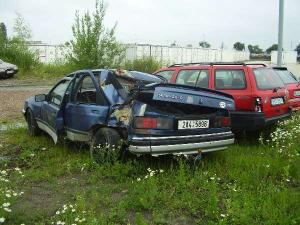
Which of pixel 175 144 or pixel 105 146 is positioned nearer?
pixel 175 144

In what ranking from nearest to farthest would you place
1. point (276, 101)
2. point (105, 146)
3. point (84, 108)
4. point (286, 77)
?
point (105, 146) → point (84, 108) → point (276, 101) → point (286, 77)

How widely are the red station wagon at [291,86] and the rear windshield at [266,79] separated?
3.58 feet

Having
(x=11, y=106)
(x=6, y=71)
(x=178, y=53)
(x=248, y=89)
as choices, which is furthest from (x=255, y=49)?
(x=248, y=89)

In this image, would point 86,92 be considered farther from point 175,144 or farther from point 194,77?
point 194,77

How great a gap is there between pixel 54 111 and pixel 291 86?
5706mm

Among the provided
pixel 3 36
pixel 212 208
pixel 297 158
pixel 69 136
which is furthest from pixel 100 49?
pixel 212 208

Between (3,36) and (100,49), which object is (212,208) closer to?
(100,49)

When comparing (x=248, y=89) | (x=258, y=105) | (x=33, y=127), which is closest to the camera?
(x=258, y=105)

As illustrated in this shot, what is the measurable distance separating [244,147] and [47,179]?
374 cm

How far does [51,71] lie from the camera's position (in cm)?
3322

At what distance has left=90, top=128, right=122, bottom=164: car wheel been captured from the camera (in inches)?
239

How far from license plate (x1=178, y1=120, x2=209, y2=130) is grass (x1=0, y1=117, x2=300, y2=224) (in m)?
0.49

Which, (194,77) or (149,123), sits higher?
(194,77)

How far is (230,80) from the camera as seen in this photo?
327 inches
